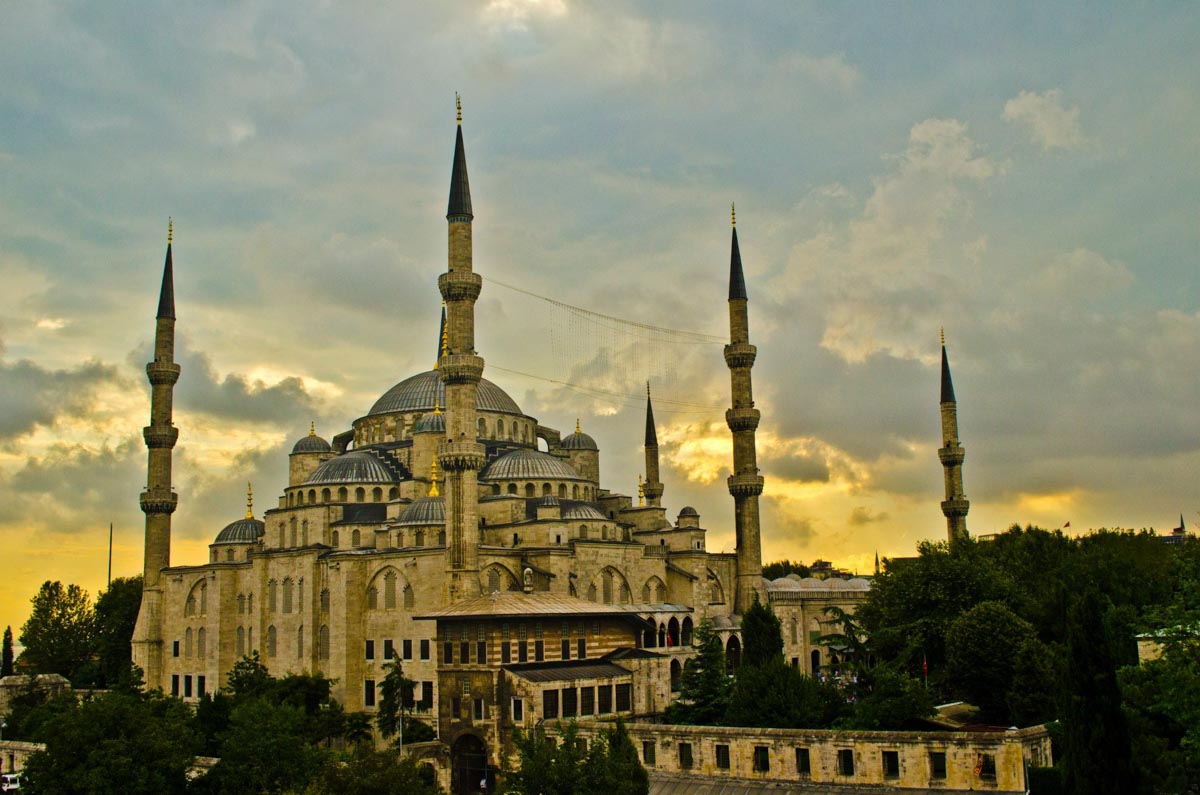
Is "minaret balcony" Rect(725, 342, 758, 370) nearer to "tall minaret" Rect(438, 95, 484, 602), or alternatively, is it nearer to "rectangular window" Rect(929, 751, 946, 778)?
"tall minaret" Rect(438, 95, 484, 602)

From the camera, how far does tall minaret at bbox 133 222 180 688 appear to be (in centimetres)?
4334

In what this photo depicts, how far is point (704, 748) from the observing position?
83.1 ft

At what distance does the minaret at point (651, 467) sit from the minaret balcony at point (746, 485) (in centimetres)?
657

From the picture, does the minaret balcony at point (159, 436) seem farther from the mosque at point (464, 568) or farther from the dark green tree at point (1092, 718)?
the dark green tree at point (1092, 718)

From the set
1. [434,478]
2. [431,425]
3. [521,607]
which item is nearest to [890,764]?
[521,607]

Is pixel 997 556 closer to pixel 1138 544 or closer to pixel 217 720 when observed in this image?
pixel 1138 544

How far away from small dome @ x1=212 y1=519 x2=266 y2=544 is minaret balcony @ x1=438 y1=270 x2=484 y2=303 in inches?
565

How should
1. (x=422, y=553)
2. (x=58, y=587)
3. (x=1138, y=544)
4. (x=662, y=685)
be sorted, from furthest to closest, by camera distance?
(x=58, y=587) < (x=1138, y=544) < (x=422, y=553) < (x=662, y=685)

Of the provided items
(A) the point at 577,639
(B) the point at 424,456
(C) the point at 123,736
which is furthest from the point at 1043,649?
(B) the point at 424,456

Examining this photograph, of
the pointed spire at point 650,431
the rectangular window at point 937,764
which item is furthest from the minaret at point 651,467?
the rectangular window at point 937,764

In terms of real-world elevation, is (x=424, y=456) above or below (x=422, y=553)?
above

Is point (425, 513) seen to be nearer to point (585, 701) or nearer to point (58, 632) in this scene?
point (585, 701)

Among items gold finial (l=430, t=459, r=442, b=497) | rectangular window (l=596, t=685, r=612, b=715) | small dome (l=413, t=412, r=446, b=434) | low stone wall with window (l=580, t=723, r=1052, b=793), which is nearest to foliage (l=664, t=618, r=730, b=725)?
rectangular window (l=596, t=685, r=612, b=715)

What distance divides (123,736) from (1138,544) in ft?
120
